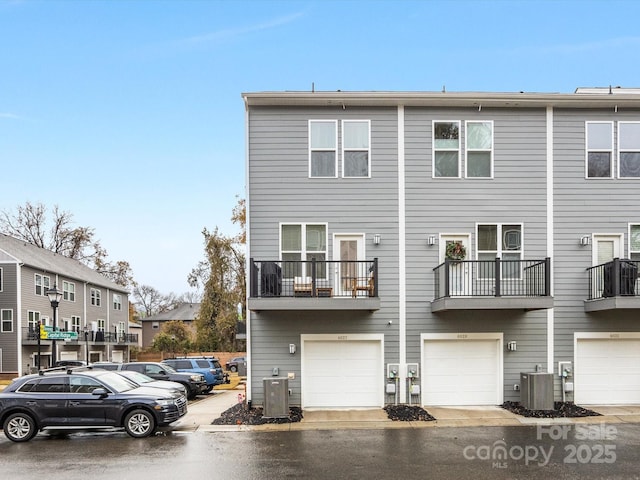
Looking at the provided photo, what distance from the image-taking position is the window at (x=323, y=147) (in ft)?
45.8

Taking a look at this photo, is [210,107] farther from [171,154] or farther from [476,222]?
[476,222]

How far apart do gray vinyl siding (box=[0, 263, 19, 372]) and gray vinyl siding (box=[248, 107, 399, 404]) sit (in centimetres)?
2466

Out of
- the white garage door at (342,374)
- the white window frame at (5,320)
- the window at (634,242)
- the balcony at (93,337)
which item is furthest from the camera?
the balcony at (93,337)

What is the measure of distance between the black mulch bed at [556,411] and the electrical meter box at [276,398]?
5750 mm

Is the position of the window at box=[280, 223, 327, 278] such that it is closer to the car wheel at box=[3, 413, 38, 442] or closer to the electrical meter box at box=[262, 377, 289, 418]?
the electrical meter box at box=[262, 377, 289, 418]

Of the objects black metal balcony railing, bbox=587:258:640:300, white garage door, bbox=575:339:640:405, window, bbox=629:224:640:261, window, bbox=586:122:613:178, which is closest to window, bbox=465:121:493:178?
window, bbox=586:122:613:178

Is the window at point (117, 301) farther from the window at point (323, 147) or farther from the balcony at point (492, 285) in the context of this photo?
the balcony at point (492, 285)

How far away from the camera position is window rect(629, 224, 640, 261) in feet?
45.9

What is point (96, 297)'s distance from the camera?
42125 mm

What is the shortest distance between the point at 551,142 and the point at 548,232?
8.23 ft

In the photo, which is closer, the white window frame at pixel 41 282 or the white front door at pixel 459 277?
the white front door at pixel 459 277

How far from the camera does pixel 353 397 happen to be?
13.6 metres

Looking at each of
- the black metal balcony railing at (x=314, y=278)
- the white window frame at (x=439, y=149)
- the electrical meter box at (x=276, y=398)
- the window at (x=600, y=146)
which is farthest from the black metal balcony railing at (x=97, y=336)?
the window at (x=600, y=146)

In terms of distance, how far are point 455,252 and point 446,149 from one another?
2888mm
